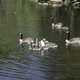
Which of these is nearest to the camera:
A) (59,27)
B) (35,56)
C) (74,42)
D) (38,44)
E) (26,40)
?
(35,56)

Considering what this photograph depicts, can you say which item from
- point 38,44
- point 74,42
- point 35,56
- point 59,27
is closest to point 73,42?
point 74,42

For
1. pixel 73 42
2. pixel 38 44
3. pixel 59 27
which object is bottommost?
pixel 59 27

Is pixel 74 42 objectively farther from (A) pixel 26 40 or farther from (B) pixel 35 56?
(B) pixel 35 56

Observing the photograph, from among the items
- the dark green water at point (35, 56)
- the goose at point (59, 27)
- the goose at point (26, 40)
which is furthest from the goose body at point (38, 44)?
the goose at point (59, 27)

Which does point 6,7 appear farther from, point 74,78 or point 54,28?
point 74,78

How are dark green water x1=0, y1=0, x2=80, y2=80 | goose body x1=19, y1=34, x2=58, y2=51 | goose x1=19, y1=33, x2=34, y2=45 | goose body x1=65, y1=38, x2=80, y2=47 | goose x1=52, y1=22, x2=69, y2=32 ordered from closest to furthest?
dark green water x1=0, y1=0, x2=80, y2=80 → goose body x1=19, y1=34, x2=58, y2=51 → goose x1=19, y1=33, x2=34, y2=45 → goose body x1=65, y1=38, x2=80, y2=47 → goose x1=52, y1=22, x2=69, y2=32

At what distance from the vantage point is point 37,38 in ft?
116

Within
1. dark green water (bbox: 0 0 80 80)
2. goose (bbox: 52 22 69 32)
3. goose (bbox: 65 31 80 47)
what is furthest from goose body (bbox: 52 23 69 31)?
goose (bbox: 65 31 80 47)

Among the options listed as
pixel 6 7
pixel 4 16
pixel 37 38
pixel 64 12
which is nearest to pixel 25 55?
pixel 37 38

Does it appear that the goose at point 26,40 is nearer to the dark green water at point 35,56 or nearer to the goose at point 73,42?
the dark green water at point 35,56

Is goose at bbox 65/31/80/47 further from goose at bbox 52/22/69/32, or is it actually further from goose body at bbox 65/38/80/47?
goose at bbox 52/22/69/32

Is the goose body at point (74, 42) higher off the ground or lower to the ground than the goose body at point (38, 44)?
lower

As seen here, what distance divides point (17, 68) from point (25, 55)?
311 cm

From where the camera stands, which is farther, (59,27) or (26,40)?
(59,27)
